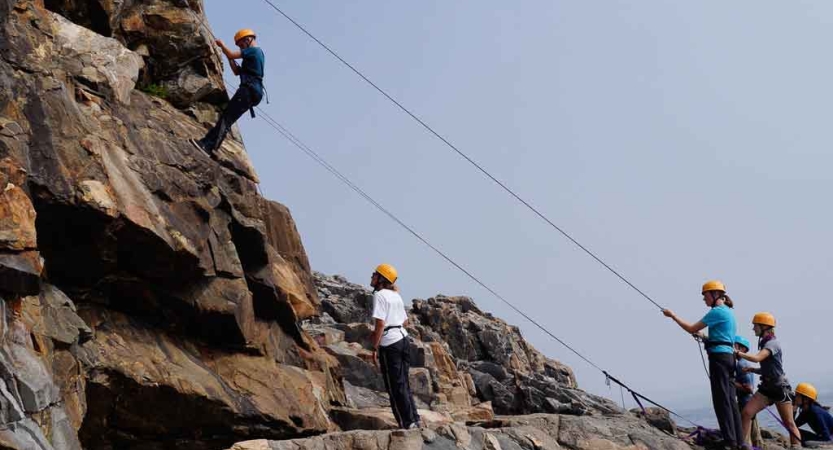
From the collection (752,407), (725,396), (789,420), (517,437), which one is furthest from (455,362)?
(517,437)

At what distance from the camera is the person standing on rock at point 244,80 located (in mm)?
19922

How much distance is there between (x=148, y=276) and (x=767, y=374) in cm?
1280

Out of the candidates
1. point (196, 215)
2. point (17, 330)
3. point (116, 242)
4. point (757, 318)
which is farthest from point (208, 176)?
point (757, 318)

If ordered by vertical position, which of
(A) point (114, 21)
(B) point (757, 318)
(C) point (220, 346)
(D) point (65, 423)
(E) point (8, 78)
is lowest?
(D) point (65, 423)

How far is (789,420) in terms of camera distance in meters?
19.2

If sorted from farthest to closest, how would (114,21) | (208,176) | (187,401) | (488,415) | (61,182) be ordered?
(488,415)
(114,21)
(208,176)
(187,401)
(61,182)

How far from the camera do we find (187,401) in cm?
1505

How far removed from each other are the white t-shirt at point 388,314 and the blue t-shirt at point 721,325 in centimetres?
610

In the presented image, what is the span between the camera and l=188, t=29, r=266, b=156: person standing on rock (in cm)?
1992

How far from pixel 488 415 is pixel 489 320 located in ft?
51.2

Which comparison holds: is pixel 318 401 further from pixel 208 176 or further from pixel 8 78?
pixel 8 78

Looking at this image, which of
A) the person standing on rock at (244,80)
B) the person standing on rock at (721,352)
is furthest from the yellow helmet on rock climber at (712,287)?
the person standing on rock at (244,80)

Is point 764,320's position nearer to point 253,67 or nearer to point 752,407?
point 752,407

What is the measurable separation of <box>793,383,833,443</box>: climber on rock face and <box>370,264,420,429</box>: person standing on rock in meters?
11.3
